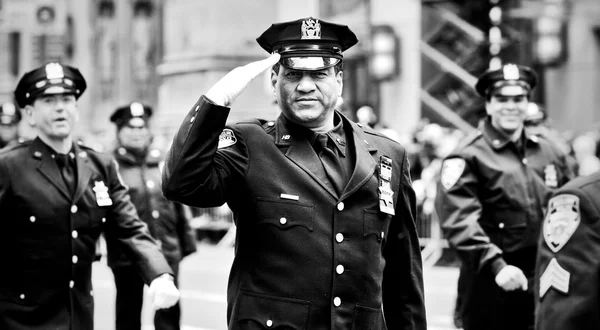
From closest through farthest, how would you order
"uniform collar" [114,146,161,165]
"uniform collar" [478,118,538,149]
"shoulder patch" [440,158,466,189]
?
"shoulder patch" [440,158,466,189] → "uniform collar" [478,118,538,149] → "uniform collar" [114,146,161,165]

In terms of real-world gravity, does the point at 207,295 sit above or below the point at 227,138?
below

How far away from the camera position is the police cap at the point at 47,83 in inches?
274

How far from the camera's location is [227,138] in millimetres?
4973

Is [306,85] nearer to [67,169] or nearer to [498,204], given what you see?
[67,169]

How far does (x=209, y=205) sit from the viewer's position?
4836 mm

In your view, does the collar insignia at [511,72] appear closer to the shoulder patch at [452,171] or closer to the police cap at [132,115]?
the shoulder patch at [452,171]

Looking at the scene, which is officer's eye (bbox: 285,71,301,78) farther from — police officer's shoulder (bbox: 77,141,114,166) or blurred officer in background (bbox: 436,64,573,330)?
blurred officer in background (bbox: 436,64,573,330)

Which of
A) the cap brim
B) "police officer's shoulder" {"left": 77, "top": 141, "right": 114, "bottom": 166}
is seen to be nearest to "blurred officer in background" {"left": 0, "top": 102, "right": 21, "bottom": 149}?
"police officer's shoulder" {"left": 77, "top": 141, "right": 114, "bottom": 166}

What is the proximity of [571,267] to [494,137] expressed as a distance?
14.0 feet

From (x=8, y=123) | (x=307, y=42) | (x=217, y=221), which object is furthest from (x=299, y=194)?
(x=217, y=221)

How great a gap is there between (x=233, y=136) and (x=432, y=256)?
12620 millimetres

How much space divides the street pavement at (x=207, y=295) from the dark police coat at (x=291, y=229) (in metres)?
7.05

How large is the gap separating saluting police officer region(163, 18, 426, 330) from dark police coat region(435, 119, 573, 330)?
288cm

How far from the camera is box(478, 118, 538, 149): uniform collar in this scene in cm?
824
